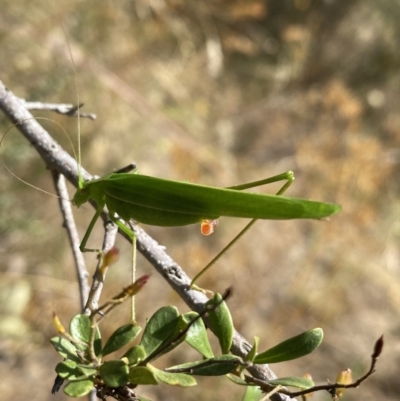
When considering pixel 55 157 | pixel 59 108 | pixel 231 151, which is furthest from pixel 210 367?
pixel 231 151

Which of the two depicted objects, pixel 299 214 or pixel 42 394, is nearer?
pixel 299 214

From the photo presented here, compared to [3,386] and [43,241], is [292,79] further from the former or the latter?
[3,386]

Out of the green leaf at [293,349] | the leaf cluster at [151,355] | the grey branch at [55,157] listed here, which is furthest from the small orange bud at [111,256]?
the grey branch at [55,157]

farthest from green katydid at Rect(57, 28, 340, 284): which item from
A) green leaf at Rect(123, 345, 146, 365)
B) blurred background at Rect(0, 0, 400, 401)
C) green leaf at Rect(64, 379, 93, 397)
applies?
blurred background at Rect(0, 0, 400, 401)

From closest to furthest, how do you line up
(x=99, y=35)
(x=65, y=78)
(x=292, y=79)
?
(x=65, y=78) < (x=99, y=35) < (x=292, y=79)

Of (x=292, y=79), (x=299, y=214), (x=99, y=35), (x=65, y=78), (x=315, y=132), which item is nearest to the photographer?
(x=299, y=214)

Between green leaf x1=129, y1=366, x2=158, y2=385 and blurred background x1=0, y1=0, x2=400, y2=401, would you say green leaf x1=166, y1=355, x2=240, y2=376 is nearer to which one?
green leaf x1=129, y1=366, x2=158, y2=385

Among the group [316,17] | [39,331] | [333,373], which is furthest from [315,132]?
[39,331]
